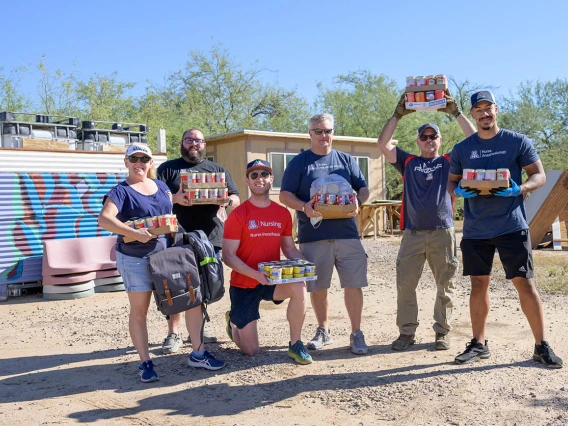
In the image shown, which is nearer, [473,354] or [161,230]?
[161,230]

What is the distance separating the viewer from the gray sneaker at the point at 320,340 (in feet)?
17.9

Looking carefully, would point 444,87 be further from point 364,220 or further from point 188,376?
point 364,220

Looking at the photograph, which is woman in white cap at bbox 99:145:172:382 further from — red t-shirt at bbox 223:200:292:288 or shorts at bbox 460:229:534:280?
shorts at bbox 460:229:534:280

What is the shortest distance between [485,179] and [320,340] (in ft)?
6.94

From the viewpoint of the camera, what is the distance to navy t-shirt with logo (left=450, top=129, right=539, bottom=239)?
4.72 metres

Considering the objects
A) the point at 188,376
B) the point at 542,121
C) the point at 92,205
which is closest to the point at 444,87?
the point at 188,376

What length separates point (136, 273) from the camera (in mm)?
4590

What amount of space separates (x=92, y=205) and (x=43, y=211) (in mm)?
798

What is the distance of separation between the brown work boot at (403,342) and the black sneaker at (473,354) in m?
0.62

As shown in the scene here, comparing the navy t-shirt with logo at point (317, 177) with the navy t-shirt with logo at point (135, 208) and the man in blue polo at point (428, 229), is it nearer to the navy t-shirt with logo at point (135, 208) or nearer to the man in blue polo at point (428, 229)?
the man in blue polo at point (428, 229)

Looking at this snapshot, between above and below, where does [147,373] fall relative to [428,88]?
below

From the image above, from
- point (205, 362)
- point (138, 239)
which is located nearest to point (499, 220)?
point (205, 362)

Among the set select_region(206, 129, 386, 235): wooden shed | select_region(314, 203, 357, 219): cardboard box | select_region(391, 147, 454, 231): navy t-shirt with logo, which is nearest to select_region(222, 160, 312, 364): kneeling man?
select_region(314, 203, 357, 219): cardboard box

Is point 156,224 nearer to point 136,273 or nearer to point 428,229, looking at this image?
point 136,273
